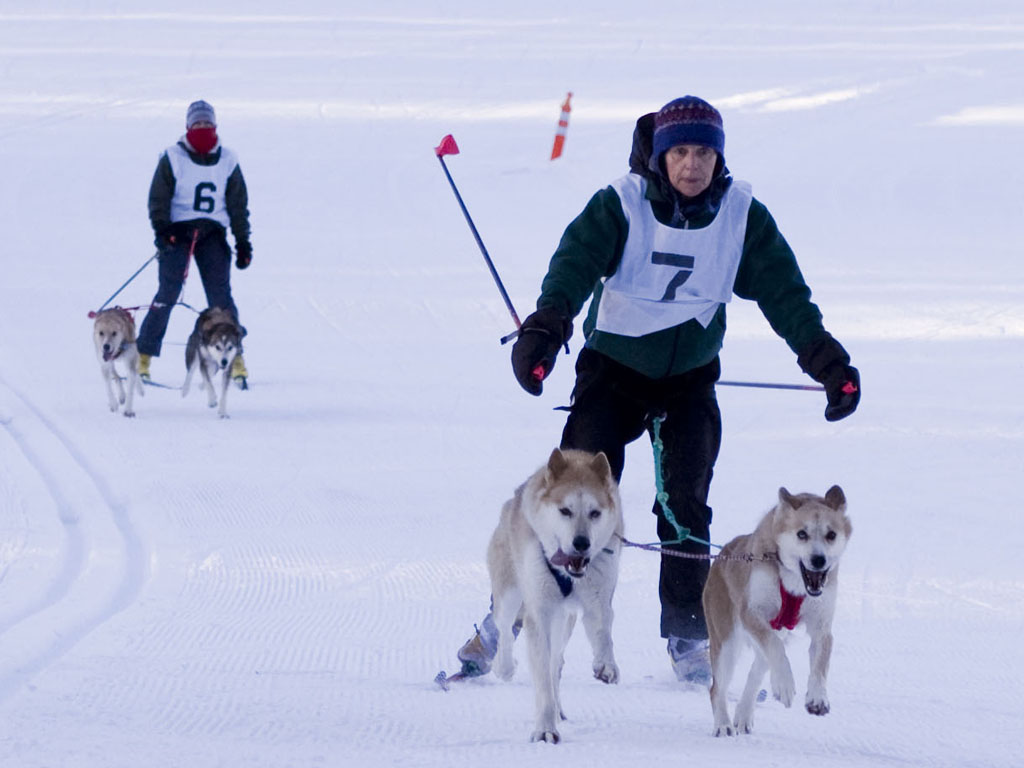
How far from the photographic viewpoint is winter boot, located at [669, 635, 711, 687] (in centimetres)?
470

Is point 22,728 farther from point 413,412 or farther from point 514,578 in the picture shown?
point 413,412

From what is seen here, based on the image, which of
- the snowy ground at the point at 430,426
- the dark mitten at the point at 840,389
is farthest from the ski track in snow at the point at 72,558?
the dark mitten at the point at 840,389

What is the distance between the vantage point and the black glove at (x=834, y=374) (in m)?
4.10

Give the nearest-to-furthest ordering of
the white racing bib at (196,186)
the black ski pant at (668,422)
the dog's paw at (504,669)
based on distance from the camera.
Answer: the black ski pant at (668,422)
the dog's paw at (504,669)
the white racing bib at (196,186)

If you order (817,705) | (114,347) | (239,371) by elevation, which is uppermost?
(114,347)

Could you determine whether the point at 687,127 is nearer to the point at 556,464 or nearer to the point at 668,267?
the point at 668,267

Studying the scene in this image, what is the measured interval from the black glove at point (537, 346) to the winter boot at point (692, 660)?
1092 millimetres

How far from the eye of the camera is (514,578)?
14.7 feet

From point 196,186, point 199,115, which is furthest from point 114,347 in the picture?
point 199,115

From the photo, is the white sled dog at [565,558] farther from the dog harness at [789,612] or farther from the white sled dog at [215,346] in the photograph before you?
the white sled dog at [215,346]

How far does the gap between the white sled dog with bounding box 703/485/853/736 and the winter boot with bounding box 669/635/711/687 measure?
1.69 ft

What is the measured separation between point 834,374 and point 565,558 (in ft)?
2.62

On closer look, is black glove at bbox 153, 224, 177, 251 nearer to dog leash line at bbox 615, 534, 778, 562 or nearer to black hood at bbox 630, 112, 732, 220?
dog leash line at bbox 615, 534, 778, 562

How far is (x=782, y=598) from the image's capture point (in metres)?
3.96
